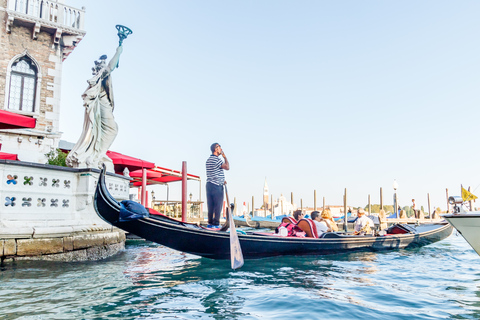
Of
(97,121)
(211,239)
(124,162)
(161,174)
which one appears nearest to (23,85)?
(124,162)

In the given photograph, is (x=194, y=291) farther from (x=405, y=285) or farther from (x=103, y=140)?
(x=103, y=140)

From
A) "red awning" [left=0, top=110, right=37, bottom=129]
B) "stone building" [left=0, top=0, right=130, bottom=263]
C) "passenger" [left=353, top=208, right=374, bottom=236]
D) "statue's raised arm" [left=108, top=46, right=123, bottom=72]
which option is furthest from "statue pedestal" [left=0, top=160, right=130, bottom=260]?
"passenger" [left=353, top=208, right=374, bottom=236]

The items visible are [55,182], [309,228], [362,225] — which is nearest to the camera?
[55,182]

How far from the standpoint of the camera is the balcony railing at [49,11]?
934cm

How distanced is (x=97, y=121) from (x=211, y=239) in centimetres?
304

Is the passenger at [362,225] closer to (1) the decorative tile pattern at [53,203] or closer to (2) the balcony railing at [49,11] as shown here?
(1) the decorative tile pattern at [53,203]

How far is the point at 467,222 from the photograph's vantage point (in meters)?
4.87

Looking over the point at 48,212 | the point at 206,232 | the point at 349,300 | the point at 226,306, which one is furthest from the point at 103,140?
the point at 349,300

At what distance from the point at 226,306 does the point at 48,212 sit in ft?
11.5

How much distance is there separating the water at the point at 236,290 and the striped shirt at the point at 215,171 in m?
1.21

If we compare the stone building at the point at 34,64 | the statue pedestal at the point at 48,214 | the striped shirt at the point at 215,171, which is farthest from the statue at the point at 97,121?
the stone building at the point at 34,64

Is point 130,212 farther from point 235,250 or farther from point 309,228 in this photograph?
point 309,228

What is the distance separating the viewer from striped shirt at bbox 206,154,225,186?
5.23 m

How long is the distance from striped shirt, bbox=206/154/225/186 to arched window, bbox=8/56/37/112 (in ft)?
21.5
